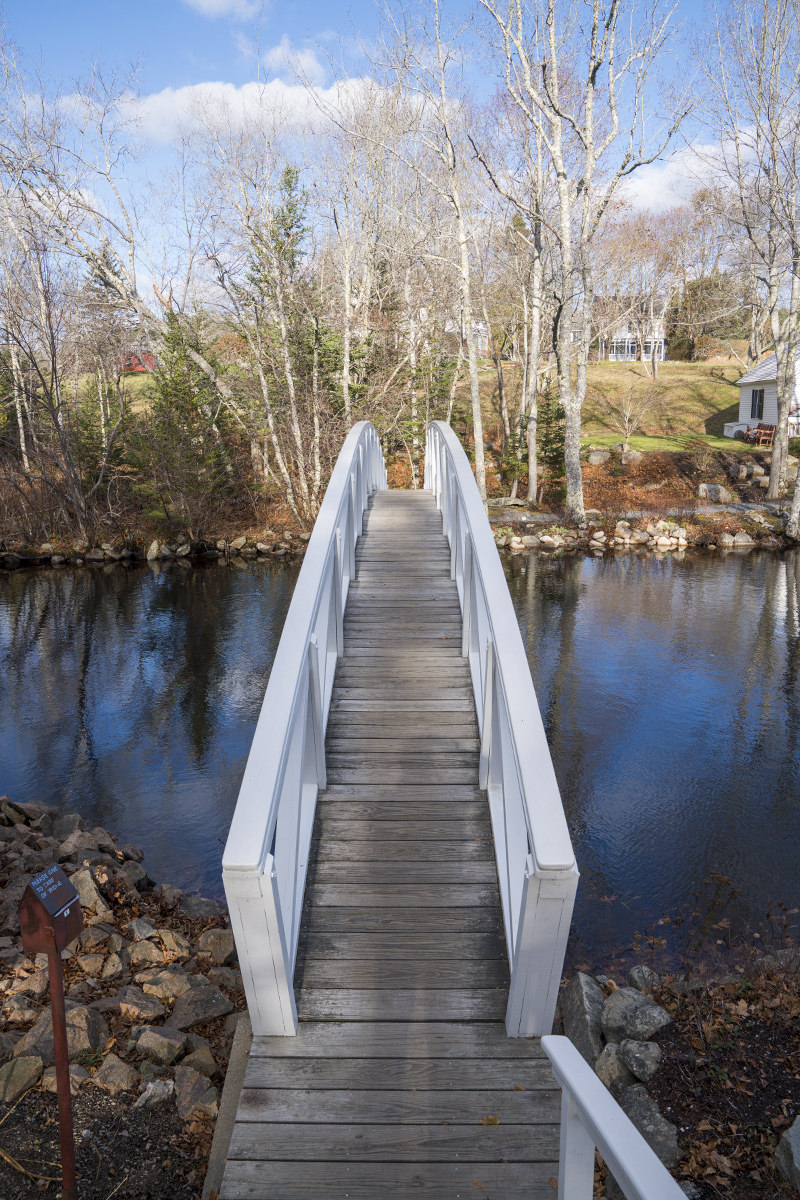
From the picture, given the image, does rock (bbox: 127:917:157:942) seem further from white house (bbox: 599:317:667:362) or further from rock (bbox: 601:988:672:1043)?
white house (bbox: 599:317:667:362)

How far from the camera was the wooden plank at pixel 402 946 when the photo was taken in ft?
11.6

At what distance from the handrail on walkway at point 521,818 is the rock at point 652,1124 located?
693 millimetres

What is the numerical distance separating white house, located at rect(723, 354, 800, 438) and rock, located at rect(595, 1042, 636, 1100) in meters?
30.6

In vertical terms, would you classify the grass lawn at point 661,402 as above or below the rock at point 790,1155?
above

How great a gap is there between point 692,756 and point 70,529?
18.9 m

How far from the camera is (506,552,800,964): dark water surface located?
22.8 feet

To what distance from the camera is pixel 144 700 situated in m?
11.6

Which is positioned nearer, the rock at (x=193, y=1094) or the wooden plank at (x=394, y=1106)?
the wooden plank at (x=394, y=1106)

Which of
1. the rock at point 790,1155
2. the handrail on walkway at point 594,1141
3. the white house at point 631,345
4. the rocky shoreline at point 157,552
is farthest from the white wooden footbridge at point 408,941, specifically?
the white house at point 631,345

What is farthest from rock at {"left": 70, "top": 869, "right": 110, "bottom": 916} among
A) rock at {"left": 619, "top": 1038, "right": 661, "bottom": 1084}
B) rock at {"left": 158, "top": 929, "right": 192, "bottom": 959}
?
rock at {"left": 619, "top": 1038, "right": 661, "bottom": 1084}

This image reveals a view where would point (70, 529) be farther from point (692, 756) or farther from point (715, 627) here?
point (692, 756)

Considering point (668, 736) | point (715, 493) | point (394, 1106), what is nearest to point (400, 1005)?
point (394, 1106)

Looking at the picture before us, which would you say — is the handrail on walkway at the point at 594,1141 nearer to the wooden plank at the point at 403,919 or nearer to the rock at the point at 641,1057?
the wooden plank at the point at 403,919

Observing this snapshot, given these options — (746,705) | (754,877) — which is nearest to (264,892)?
(754,877)
